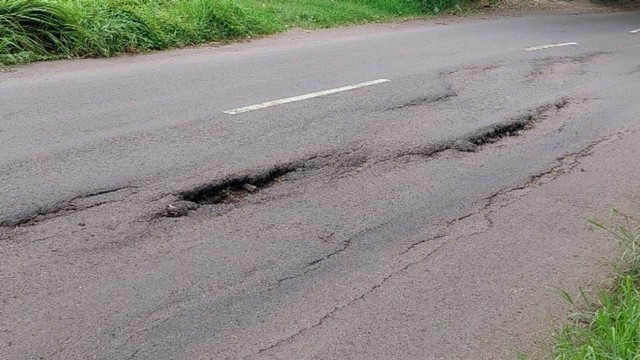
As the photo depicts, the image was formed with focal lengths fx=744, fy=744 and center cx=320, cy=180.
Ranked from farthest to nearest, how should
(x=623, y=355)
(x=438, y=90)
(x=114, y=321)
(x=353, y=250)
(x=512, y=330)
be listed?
1. (x=438, y=90)
2. (x=353, y=250)
3. (x=512, y=330)
4. (x=114, y=321)
5. (x=623, y=355)

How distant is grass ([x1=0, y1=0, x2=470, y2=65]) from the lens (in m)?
8.82

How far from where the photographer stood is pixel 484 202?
5293mm

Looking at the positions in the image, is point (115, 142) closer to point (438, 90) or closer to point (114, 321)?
point (114, 321)

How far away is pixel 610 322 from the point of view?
342 cm

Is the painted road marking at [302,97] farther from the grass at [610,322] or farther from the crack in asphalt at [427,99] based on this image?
the grass at [610,322]

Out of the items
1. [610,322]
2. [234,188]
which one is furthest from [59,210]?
[610,322]

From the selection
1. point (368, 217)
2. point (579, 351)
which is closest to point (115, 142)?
point (368, 217)

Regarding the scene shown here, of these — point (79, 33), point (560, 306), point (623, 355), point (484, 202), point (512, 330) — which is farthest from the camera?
point (79, 33)

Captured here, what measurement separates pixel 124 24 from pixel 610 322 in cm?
788

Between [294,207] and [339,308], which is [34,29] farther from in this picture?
[339,308]

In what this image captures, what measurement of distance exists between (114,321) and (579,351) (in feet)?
6.78

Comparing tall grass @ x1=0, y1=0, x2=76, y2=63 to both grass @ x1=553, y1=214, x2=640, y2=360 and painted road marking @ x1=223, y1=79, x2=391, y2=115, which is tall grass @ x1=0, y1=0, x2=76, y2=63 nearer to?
painted road marking @ x1=223, y1=79, x2=391, y2=115

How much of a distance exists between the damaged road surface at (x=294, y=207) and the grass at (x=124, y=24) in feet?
1.98

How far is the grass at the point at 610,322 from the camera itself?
3076mm
